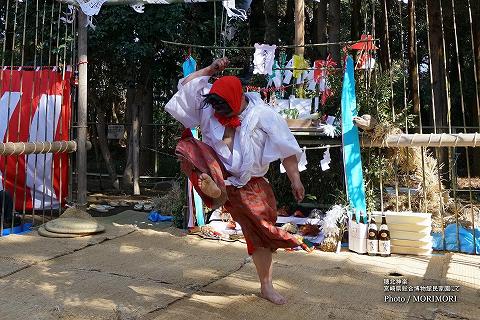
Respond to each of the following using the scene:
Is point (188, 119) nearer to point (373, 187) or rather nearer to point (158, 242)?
point (158, 242)

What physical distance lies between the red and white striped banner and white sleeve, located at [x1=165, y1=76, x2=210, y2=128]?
3757 mm

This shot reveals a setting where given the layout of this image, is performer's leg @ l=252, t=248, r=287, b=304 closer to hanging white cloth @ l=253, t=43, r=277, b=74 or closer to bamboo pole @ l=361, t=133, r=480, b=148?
bamboo pole @ l=361, t=133, r=480, b=148

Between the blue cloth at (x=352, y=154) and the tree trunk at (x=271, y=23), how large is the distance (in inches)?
210

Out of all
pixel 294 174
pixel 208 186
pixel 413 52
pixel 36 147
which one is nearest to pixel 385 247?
pixel 294 174

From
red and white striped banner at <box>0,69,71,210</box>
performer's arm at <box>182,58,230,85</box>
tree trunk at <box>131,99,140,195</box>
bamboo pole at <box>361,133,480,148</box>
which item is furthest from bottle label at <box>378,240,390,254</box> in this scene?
tree trunk at <box>131,99,140,195</box>

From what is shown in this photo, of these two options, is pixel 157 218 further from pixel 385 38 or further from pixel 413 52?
pixel 413 52

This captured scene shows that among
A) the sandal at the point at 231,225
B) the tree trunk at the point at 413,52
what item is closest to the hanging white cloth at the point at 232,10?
the tree trunk at the point at 413,52

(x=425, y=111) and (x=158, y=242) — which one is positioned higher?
(x=425, y=111)

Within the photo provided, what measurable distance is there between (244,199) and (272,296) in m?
0.72

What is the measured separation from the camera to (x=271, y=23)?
10414 millimetres

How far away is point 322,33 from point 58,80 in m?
6.00

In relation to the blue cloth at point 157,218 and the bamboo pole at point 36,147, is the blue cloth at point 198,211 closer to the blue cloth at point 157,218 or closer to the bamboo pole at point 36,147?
the blue cloth at point 157,218

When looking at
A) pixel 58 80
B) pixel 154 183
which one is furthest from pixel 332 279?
pixel 154 183

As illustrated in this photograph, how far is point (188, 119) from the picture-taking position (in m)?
3.43
